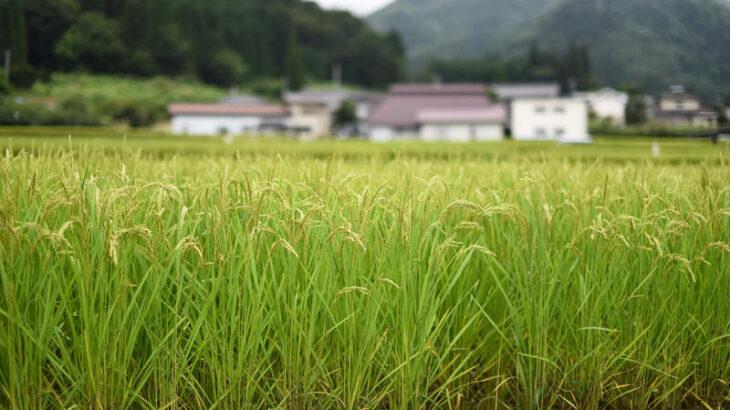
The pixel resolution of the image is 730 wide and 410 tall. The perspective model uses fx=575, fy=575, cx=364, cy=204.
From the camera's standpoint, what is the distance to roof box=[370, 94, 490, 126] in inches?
2010

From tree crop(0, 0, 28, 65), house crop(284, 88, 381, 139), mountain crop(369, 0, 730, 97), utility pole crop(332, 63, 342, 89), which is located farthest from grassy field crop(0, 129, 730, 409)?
utility pole crop(332, 63, 342, 89)

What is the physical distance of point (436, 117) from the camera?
47188mm

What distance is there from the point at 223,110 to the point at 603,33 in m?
32.0

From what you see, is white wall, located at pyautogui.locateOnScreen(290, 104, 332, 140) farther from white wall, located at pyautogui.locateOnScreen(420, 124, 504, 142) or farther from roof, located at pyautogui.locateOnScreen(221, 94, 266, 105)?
white wall, located at pyautogui.locateOnScreen(420, 124, 504, 142)

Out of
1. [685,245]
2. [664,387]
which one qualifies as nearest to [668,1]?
[685,245]

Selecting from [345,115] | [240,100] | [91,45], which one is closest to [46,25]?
[91,45]

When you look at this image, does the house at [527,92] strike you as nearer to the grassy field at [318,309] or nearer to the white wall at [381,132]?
the white wall at [381,132]

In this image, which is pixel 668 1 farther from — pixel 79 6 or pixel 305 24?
pixel 305 24

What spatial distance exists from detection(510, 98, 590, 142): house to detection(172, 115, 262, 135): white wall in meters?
22.9

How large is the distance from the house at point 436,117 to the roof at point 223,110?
9.70 metres

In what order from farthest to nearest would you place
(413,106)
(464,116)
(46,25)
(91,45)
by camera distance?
(413,106) < (464,116) < (91,45) < (46,25)

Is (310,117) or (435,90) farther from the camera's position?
(435,90)

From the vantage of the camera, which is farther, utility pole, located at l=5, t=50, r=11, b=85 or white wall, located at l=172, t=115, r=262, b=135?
white wall, located at l=172, t=115, r=262, b=135

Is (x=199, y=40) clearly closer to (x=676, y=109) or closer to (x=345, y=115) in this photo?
(x=345, y=115)
